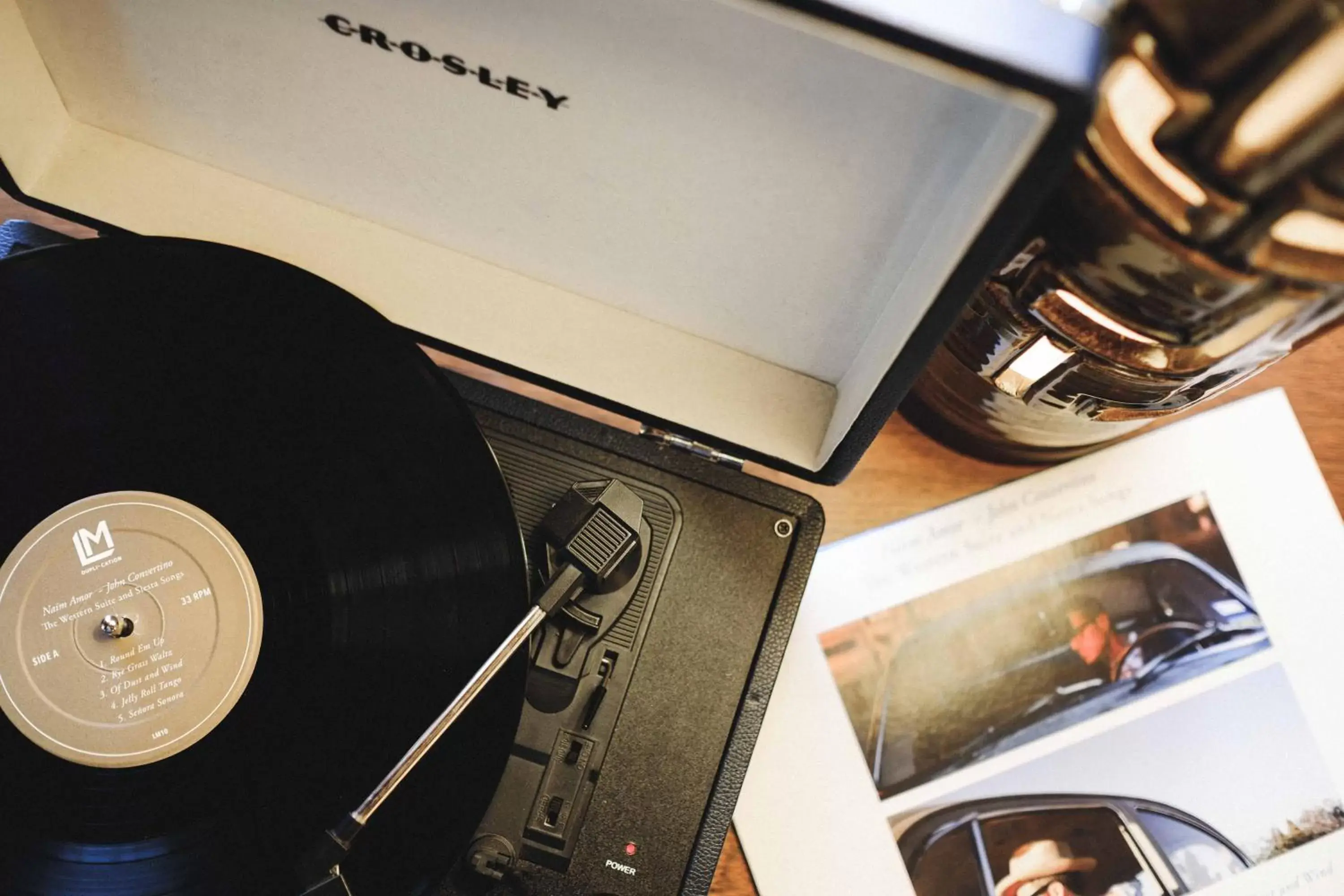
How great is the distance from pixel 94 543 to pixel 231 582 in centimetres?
10

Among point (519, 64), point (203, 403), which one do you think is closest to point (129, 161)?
point (203, 403)

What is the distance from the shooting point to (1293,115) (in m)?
0.47

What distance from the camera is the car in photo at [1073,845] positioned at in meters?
0.80

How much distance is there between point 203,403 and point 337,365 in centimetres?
10

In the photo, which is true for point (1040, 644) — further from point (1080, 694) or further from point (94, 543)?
point (94, 543)

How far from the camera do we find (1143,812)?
813mm

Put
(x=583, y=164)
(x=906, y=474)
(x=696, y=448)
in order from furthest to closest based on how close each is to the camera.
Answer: (x=906, y=474) → (x=696, y=448) → (x=583, y=164)

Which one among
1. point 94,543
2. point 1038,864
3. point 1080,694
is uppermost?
point 94,543

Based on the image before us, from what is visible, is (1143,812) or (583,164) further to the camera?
(1143,812)

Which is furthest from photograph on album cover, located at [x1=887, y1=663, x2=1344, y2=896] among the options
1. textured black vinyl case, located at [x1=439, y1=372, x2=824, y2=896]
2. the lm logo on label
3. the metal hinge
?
the lm logo on label

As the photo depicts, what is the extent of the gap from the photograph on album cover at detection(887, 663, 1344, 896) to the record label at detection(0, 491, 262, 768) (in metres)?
0.57

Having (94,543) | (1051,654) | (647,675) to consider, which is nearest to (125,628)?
(94,543)

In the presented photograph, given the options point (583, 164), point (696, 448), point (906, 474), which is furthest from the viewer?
point (906, 474)

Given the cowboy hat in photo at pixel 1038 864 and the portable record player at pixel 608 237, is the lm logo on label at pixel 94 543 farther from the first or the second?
the cowboy hat in photo at pixel 1038 864
